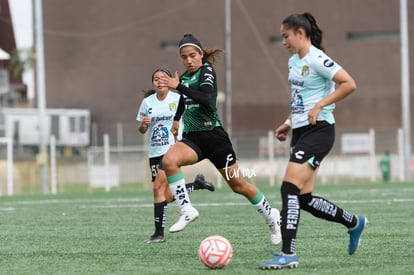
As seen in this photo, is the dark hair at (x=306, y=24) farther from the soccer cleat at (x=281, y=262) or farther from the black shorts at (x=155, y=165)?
the black shorts at (x=155, y=165)

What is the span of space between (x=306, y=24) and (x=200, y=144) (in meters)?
2.45

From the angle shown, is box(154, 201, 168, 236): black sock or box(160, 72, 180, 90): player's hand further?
box(154, 201, 168, 236): black sock

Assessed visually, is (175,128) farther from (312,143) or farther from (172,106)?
(312,143)

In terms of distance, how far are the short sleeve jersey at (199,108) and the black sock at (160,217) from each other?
1.38m

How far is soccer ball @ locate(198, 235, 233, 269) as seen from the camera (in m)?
8.44

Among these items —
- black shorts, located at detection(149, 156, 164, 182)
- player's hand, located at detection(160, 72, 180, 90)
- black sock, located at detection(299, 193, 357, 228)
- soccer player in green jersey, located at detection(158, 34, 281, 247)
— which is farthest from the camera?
black shorts, located at detection(149, 156, 164, 182)

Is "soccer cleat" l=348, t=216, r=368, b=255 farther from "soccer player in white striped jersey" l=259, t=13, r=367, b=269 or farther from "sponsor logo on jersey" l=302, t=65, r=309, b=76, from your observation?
"sponsor logo on jersey" l=302, t=65, r=309, b=76

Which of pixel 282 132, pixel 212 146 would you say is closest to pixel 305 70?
pixel 282 132

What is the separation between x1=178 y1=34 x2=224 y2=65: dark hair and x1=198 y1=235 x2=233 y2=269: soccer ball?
2.70m

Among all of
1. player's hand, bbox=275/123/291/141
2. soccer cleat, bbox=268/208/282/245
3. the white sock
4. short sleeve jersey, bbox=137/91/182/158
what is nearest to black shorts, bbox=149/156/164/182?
short sleeve jersey, bbox=137/91/182/158

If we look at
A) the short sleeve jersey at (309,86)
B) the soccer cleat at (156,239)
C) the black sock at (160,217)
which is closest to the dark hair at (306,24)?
the short sleeve jersey at (309,86)

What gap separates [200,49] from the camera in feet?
35.2

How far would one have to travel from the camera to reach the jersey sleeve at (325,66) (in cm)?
837

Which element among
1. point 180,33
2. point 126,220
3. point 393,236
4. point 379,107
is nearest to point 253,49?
point 180,33
